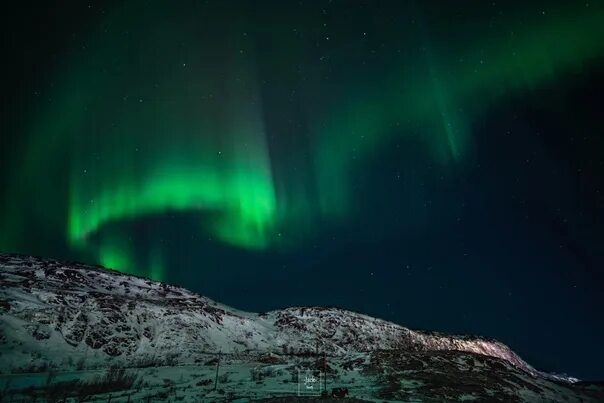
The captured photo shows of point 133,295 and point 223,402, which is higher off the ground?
point 133,295

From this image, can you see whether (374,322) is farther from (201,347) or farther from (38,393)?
(38,393)

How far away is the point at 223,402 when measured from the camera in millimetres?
18359

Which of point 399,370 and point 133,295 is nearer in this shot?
point 399,370

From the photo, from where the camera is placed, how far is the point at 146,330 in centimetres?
5031

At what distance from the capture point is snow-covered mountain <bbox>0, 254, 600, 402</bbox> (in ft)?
122

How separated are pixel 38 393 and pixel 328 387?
583 inches

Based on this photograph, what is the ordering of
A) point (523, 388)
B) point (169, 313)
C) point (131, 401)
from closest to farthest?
point (131, 401)
point (523, 388)
point (169, 313)

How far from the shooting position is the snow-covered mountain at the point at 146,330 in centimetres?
3712

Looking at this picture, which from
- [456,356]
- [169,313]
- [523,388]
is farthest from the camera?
[169,313]

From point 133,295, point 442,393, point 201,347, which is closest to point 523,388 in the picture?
point 442,393

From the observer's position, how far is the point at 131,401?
59.3 feet

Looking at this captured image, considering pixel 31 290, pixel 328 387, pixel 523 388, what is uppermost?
pixel 31 290

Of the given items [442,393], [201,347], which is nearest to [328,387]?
[442,393]

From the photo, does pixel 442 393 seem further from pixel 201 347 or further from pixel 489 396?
pixel 201 347
